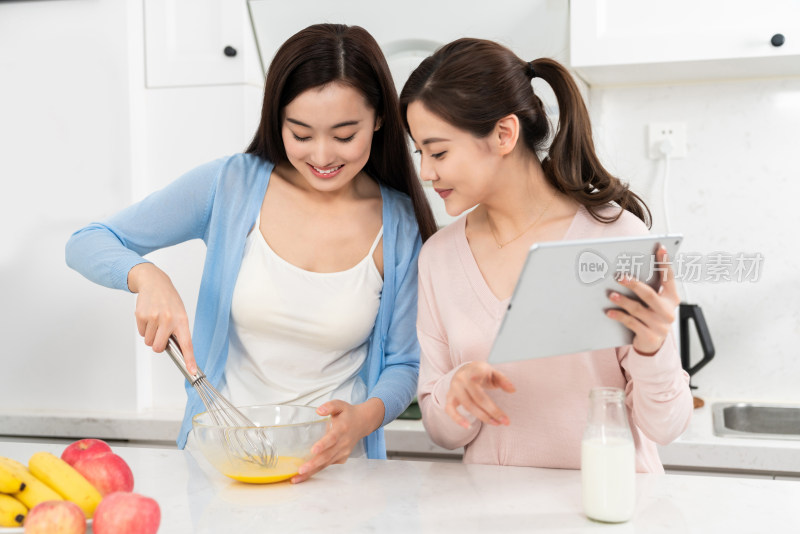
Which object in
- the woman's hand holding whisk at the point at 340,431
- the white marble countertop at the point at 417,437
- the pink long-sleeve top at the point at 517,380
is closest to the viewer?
the woman's hand holding whisk at the point at 340,431

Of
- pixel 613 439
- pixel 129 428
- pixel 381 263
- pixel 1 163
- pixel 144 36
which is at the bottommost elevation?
pixel 129 428

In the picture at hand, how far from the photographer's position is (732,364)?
2166mm

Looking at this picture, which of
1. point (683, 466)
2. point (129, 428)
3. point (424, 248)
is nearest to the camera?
point (424, 248)

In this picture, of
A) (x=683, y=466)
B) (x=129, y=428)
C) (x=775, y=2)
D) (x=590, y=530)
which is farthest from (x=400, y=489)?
(x=775, y=2)

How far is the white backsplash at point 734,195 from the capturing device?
2125 millimetres

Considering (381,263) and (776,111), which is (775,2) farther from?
(381,263)

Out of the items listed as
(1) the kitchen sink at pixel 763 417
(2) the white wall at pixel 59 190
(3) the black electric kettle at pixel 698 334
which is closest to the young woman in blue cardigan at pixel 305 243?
(2) the white wall at pixel 59 190

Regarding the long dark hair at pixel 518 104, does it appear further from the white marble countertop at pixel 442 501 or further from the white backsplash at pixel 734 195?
the white backsplash at pixel 734 195

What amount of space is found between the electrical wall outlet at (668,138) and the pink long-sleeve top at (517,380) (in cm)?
104

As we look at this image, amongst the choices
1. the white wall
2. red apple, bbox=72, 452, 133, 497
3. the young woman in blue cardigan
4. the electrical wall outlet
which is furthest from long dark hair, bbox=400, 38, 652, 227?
the white wall

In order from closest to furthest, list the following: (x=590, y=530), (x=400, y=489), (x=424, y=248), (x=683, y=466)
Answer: (x=590, y=530) → (x=400, y=489) → (x=424, y=248) → (x=683, y=466)

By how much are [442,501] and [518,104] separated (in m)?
Result: 0.58

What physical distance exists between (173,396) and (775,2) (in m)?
1.77

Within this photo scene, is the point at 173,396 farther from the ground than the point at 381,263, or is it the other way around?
the point at 381,263
